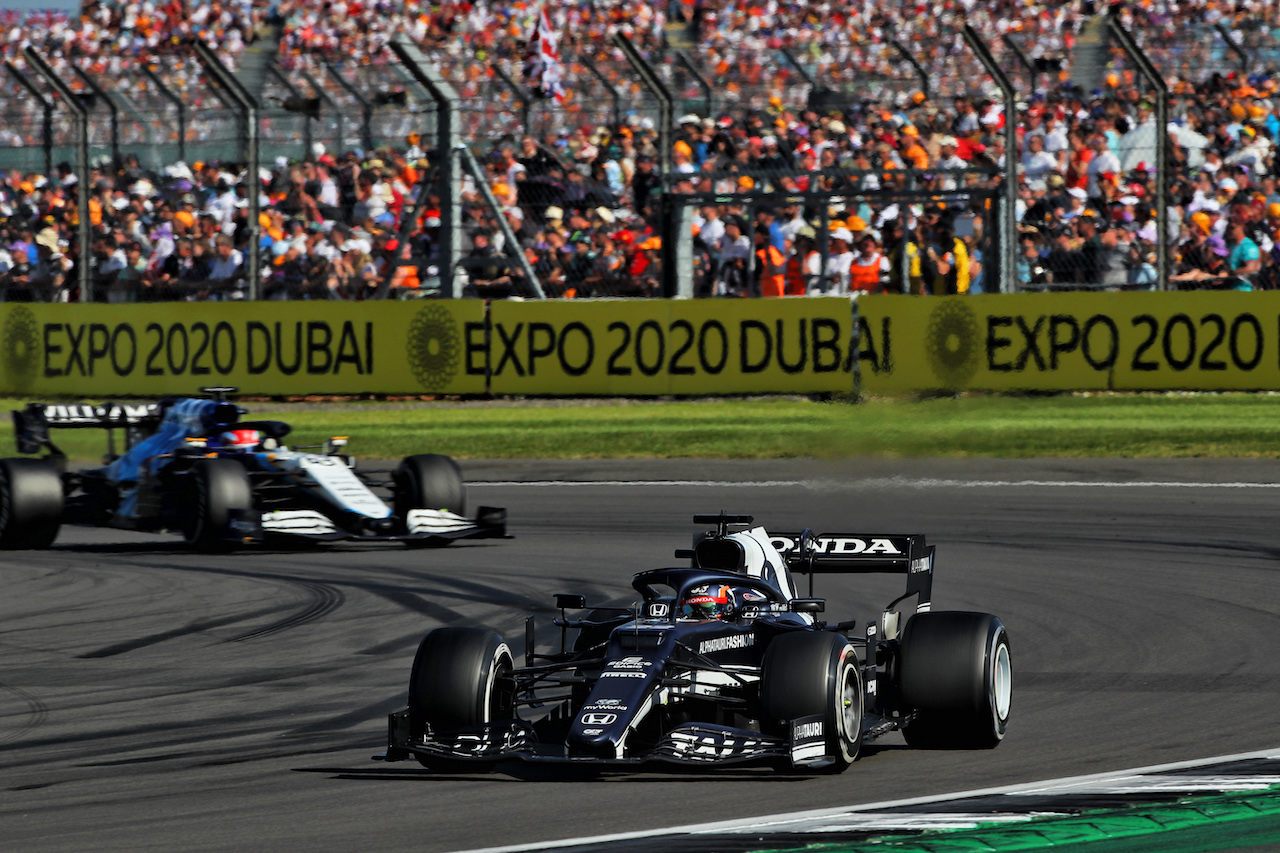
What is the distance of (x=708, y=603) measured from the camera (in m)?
6.02

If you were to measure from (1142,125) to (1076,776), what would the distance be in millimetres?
15265

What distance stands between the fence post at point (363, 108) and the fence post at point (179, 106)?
1721 mm

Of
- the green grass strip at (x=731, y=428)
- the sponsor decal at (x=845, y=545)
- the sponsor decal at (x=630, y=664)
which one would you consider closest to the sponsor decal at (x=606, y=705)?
the sponsor decal at (x=630, y=664)

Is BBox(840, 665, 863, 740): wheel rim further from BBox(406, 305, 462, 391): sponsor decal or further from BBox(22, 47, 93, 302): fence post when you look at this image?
BBox(22, 47, 93, 302): fence post

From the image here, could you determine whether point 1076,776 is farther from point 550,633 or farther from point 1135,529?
point 1135,529

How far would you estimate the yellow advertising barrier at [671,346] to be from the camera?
18.2 m

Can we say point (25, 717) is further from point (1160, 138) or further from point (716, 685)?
point (1160, 138)

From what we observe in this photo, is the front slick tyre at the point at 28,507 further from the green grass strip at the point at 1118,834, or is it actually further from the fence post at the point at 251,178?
the green grass strip at the point at 1118,834

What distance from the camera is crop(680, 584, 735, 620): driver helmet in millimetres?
5984

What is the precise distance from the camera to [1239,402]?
1753 centimetres

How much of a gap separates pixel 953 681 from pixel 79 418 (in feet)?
26.9

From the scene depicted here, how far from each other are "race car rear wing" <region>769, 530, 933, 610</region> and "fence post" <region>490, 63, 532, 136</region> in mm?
12988

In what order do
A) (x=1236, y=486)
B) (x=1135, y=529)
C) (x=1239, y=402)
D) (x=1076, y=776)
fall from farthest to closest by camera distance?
(x=1239, y=402) < (x=1236, y=486) < (x=1135, y=529) < (x=1076, y=776)

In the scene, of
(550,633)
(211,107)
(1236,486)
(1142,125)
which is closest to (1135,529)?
(1236,486)
